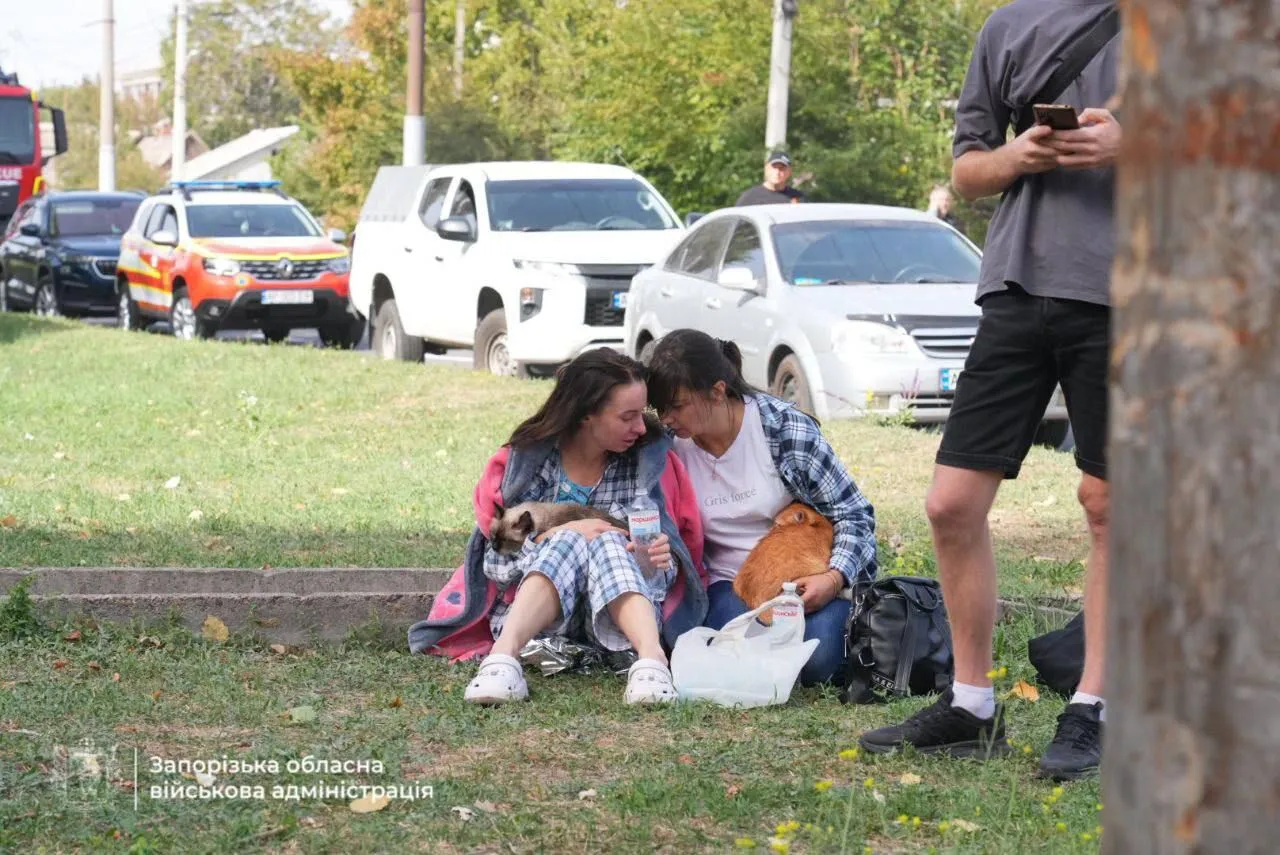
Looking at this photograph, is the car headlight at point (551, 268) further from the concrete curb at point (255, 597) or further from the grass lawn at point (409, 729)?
the concrete curb at point (255, 597)

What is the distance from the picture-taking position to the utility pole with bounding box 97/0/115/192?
4503 centimetres

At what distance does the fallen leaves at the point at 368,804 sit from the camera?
4.00m

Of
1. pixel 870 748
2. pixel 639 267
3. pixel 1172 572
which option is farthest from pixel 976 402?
pixel 639 267

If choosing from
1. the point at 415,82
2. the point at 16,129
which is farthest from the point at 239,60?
the point at 415,82

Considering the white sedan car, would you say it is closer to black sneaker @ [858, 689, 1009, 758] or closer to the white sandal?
the white sandal

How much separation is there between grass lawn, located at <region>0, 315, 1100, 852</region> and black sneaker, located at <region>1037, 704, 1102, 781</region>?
0.19 feet

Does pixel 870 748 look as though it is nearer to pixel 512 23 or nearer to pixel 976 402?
pixel 976 402

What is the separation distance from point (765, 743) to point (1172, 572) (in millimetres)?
2922

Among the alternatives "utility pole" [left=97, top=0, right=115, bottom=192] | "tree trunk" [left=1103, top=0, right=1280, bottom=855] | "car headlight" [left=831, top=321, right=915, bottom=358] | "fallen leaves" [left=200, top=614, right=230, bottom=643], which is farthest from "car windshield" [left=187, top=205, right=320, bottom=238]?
"utility pole" [left=97, top=0, right=115, bottom=192]

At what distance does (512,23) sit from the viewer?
38969mm

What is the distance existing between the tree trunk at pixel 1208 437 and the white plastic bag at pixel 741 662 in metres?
3.32

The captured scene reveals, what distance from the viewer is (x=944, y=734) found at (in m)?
4.49

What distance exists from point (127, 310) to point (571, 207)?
26.0 feet

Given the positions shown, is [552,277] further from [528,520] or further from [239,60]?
[239,60]
